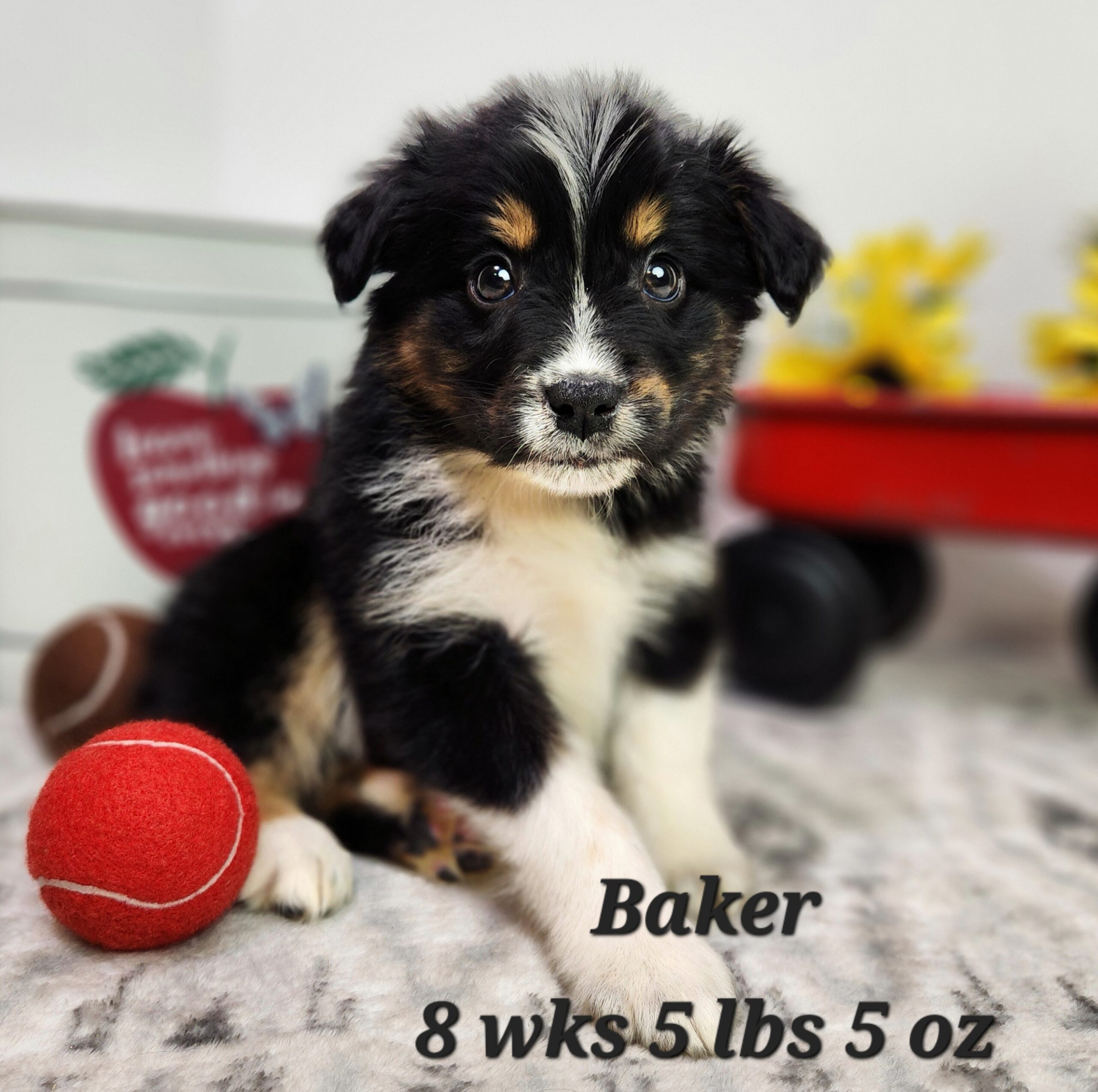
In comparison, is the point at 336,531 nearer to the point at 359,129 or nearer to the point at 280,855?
the point at 280,855

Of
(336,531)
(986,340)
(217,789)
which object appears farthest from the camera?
(986,340)

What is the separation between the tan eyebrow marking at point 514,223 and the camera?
1626 millimetres

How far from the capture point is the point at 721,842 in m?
1.96

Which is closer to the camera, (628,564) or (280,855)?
(280,855)

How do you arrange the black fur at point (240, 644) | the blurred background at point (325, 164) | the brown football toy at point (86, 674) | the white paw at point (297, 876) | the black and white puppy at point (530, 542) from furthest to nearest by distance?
1. the blurred background at point (325, 164)
2. the brown football toy at point (86, 674)
3. the black fur at point (240, 644)
4. the white paw at point (297, 876)
5. the black and white puppy at point (530, 542)

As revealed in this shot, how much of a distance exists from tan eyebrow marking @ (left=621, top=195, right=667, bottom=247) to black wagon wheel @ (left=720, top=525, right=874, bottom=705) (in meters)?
1.58

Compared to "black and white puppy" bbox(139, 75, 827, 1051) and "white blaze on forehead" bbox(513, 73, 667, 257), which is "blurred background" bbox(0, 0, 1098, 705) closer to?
"white blaze on forehead" bbox(513, 73, 667, 257)

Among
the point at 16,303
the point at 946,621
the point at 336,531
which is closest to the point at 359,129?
the point at 16,303

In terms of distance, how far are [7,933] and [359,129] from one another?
266 cm

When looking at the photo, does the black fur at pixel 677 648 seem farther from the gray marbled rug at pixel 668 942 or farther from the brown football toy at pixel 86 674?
the brown football toy at pixel 86 674

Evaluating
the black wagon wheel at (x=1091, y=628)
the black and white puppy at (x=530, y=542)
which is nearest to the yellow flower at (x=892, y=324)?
the black wagon wheel at (x=1091, y=628)

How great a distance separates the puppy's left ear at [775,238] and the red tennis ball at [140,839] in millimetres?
1214

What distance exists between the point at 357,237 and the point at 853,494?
186 cm

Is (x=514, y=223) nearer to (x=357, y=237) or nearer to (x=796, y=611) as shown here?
(x=357, y=237)
